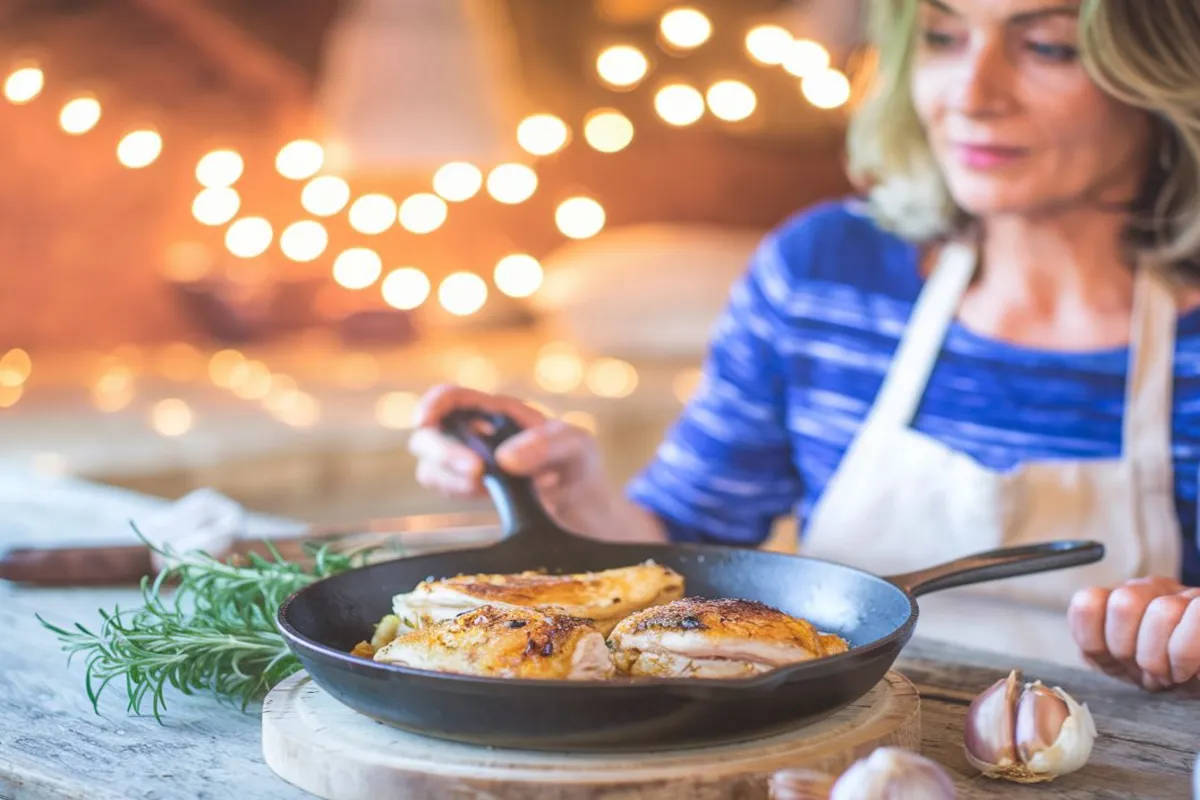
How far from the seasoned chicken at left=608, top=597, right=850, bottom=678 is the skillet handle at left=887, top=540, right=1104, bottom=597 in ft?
0.47

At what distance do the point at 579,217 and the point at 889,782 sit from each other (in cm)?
302

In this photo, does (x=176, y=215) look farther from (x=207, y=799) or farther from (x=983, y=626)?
(x=207, y=799)

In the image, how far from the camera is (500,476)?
3.88 ft

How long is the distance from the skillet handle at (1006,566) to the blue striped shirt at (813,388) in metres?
0.60

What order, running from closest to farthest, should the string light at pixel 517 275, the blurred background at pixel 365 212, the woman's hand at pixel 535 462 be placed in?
the woman's hand at pixel 535 462, the blurred background at pixel 365 212, the string light at pixel 517 275

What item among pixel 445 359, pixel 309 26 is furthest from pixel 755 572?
pixel 309 26

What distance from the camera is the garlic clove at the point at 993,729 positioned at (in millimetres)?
744

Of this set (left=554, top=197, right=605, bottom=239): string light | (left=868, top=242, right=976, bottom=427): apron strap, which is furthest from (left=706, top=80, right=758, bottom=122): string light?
(left=868, top=242, right=976, bottom=427): apron strap

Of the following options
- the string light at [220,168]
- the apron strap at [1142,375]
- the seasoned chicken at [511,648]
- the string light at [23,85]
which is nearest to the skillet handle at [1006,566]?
the seasoned chicken at [511,648]

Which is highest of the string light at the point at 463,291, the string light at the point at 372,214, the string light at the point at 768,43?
the string light at the point at 768,43

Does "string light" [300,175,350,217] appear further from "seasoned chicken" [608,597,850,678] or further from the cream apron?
"seasoned chicken" [608,597,850,678]

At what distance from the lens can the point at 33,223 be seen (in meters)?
2.95

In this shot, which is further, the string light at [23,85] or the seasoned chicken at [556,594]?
the string light at [23,85]

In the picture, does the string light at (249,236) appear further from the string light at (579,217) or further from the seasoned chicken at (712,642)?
the seasoned chicken at (712,642)
